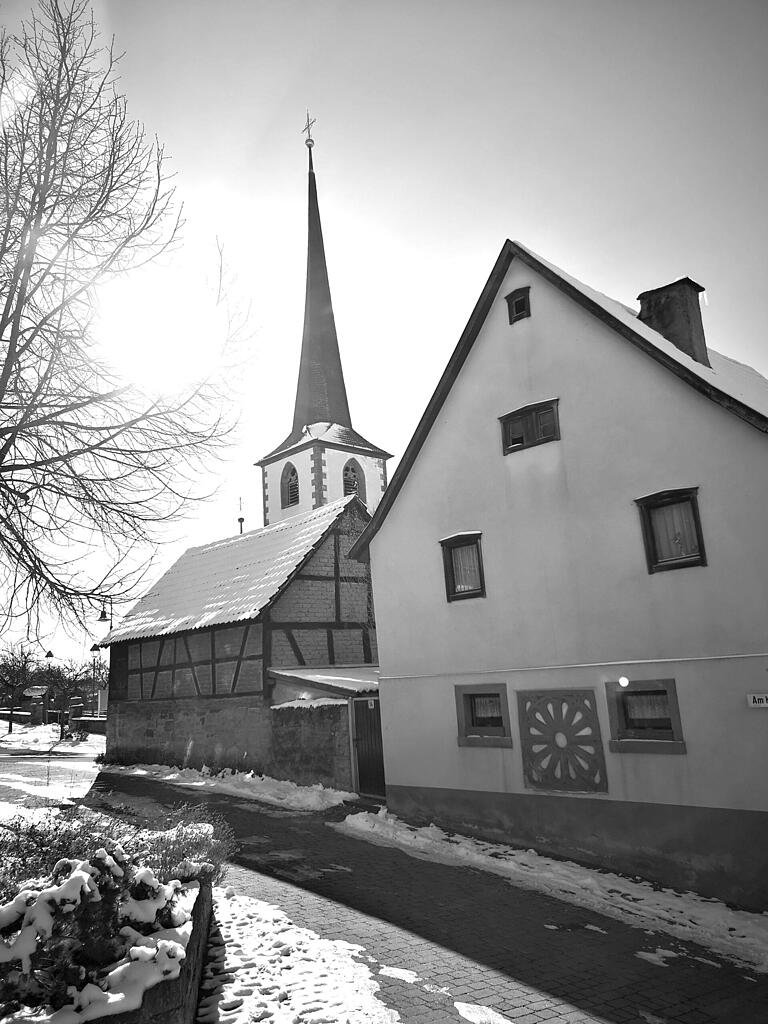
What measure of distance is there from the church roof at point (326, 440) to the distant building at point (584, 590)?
73.8 feet

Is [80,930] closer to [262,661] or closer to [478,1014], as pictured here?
[478,1014]

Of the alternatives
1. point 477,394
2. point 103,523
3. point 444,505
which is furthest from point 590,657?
point 103,523

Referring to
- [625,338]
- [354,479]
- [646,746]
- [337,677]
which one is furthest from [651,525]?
[354,479]

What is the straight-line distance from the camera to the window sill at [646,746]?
31.1 ft

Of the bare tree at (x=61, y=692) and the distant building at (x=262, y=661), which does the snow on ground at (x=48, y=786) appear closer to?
the distant building at (x=262, y=661)

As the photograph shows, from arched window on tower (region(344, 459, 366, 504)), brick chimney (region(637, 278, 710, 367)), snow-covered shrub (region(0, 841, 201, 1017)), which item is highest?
arched window on tower (region(344, 459, 366, 504))

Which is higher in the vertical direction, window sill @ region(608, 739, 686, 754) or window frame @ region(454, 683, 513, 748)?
window frame @ region(454, 683, 513, 748)

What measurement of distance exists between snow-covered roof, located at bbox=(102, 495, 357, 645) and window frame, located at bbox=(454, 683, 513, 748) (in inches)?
273

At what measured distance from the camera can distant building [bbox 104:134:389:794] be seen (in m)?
15.4

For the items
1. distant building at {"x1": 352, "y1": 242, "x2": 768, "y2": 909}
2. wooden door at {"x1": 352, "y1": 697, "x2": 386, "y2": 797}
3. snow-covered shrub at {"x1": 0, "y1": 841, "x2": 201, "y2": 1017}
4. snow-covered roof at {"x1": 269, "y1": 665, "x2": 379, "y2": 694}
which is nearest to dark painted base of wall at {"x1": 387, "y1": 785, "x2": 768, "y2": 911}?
distant building at {"x1": 352, "y1": 242, "x2": 768, "y2": 909}

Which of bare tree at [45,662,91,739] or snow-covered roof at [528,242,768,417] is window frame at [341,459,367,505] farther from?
snow-covered roof at [528,242,768,417]

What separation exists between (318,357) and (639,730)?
3234 cm

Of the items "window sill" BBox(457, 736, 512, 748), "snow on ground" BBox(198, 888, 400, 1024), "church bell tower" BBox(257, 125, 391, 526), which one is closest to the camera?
"snow on ground" BBox(198, 888, 400, 1024)

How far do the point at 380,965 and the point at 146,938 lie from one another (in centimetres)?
254
